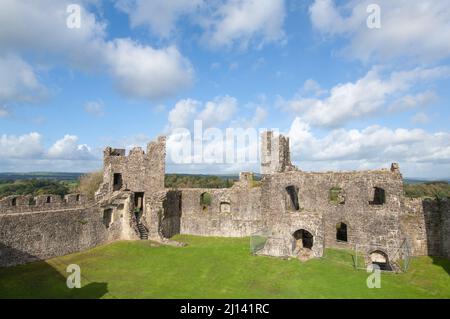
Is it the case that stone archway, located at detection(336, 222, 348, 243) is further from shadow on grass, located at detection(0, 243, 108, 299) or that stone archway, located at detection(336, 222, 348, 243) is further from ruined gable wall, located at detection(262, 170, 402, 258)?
shadow on grass, located at detection(0, 243, 108, 299)

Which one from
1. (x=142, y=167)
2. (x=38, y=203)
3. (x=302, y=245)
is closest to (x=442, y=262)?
(x=302, y=245)

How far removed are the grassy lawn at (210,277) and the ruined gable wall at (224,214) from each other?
6.74 metres

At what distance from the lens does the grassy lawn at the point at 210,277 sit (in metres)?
16.3

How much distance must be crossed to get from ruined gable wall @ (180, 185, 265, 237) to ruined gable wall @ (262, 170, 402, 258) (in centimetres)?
324

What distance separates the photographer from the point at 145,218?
2967cm

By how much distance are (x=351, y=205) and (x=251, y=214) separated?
9579 mm

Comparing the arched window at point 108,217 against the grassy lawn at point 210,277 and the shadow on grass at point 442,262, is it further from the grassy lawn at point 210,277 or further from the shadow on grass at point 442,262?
the shadow on grass at point 442,262

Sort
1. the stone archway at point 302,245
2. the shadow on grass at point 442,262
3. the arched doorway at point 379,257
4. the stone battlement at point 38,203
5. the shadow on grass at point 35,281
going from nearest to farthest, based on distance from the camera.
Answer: the shadow on grass at point 35,281 → the shadow on grass at point 442,262 → the stone battlement at point 38,203 → the stone archway at point 302,245 → the arched doorway at point 379,257

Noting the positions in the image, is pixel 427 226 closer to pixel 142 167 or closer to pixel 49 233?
pixel 142 167

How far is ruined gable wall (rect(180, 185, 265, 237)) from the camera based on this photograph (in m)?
31.2

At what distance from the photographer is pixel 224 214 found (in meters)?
32.1

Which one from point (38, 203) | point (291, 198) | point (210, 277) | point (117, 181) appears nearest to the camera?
point (210, 277)

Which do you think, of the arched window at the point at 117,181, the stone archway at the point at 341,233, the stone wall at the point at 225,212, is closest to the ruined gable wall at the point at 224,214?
the stone wall at the point at 225,212
